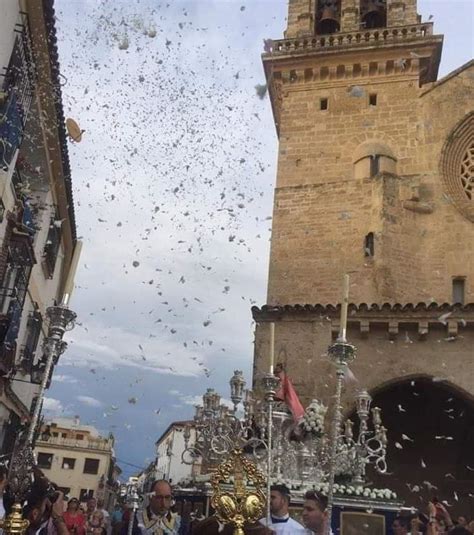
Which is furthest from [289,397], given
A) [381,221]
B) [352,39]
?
[352,39]

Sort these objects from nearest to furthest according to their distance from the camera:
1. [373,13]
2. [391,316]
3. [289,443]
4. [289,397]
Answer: [289,443]
[289,397]
[391,316]
[373,13]

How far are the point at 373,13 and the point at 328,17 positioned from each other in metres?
1.51

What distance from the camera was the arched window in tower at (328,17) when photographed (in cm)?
1953

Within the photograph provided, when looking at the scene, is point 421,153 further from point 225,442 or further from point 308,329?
point 225,442

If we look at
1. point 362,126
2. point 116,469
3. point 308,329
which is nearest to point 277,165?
point 362,126

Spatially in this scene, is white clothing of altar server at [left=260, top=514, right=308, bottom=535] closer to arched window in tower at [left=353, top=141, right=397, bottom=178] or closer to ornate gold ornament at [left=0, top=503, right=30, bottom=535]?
ornate gold ornament at [left=0, top=503, right=30, bottom=535]

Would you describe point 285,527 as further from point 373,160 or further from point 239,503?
point 373,160

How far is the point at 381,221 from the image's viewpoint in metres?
15.3

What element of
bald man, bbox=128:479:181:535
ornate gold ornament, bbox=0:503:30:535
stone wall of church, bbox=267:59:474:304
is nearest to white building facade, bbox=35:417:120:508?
stone wall of church, bbox=267:59:474:304

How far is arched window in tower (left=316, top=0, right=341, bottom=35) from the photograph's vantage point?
19531mm

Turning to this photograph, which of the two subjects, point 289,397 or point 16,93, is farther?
point 289,397

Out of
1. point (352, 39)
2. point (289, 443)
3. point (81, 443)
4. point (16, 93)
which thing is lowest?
point (289, 443)

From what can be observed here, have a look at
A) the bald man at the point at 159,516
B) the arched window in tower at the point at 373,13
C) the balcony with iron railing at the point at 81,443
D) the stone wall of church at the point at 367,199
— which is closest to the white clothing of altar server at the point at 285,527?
the bald man at the point at 159,516

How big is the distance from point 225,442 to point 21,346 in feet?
28.6
